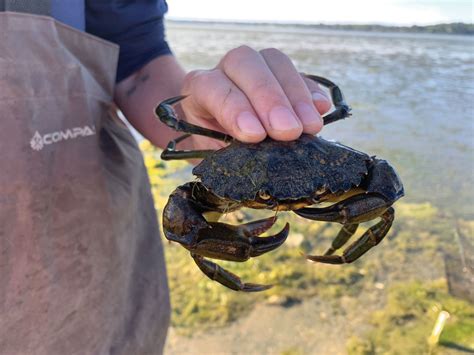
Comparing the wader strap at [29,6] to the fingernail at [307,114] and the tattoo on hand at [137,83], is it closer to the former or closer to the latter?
the tattoo on hand at [137,83]

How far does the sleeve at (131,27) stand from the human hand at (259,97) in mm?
636

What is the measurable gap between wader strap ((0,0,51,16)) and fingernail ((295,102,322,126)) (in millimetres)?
954

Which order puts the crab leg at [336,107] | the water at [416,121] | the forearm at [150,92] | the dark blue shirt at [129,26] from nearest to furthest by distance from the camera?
the crab leg at [336,107], the dark blue shirt at [129,26], the forearm at [150,92], the water at [416,121]

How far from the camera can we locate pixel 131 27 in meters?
2.35

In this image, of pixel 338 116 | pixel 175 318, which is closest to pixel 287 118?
pixel 338 116

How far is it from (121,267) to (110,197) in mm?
294

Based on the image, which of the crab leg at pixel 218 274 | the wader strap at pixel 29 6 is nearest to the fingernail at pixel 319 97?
the crab leg at pixel 218 274

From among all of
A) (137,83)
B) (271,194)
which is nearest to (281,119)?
(271,194)

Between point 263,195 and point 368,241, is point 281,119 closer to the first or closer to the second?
point 263,195

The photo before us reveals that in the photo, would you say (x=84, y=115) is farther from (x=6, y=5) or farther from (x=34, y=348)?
(x=34, y=348)

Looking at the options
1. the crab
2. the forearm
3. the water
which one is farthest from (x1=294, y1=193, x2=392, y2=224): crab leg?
the water

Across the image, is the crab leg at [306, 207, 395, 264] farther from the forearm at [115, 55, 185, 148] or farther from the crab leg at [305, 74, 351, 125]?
the forearm at [115, 55, 185, 148]

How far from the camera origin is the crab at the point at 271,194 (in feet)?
5.18

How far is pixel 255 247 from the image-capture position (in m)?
1.60
